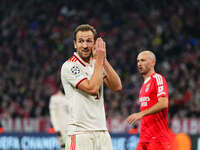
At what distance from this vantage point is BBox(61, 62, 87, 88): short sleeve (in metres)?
4.37

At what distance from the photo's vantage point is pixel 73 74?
4418mm

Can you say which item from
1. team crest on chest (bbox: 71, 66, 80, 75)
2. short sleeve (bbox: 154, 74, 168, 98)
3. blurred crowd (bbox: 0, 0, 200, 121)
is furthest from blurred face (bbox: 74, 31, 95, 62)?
blurred crowd (bbox: 0, 0, 200, 121)

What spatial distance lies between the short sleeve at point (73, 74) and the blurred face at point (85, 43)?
14 centimetres

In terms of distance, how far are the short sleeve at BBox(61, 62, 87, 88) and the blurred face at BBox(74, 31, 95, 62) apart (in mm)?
139

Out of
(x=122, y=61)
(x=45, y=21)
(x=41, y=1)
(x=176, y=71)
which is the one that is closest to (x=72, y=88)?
(x=176, y=71)

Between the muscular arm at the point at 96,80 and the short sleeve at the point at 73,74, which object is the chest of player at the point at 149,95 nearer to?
the short sleeve at the point at 73,74

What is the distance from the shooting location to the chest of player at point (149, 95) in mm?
6617

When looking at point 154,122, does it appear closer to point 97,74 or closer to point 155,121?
point 155,121

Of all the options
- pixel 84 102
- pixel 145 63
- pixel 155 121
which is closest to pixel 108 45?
pixel 145 63

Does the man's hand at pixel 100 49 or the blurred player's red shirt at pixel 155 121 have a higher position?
the man's hand at pixel 100 49

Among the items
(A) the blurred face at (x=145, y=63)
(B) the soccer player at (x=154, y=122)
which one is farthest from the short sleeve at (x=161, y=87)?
(A) the blurred face at (x=145, y=63)

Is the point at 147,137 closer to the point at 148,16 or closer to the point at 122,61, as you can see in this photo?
the point at 122,61

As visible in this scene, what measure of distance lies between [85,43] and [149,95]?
2.43m

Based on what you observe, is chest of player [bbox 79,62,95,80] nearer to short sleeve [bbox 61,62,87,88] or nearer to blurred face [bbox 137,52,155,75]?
short sleeve [bbox 61,62,87,88]
